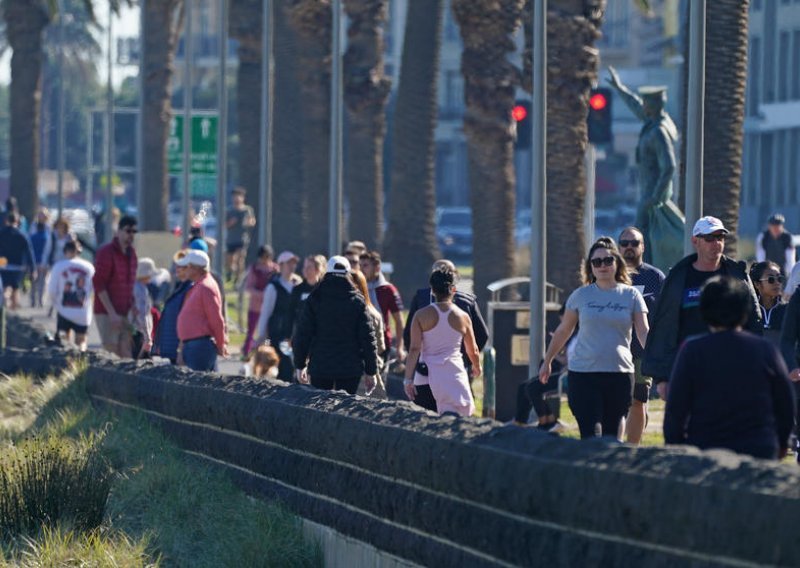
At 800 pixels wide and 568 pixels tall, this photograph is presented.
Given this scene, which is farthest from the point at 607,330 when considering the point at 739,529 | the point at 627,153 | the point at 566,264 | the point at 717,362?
the point at 627,153

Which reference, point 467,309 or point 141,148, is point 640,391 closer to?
point 467,309

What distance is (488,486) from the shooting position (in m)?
8.75

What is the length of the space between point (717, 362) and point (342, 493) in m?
3.26

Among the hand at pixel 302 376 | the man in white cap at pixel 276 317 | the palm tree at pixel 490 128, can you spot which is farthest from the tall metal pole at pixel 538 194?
the palm tree at pixel 490 128

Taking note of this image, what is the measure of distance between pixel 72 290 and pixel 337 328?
957cm

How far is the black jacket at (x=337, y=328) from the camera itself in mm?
14562

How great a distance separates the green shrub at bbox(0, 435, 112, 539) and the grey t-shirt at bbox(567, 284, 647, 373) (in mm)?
3029

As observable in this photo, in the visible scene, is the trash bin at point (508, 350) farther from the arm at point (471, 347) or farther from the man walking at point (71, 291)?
the man walking at point (71, 291)

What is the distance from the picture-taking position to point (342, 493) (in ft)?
35.7

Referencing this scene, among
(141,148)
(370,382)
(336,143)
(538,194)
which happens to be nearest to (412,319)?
(370,382)

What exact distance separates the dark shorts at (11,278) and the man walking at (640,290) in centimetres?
2132

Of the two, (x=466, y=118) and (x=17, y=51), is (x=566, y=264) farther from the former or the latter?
(x=17, y=51)

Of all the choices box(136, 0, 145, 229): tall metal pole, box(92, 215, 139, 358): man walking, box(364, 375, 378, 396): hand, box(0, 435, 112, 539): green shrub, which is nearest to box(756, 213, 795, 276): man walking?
box(92, 215, 139, 358): man walking

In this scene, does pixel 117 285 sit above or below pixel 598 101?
below
